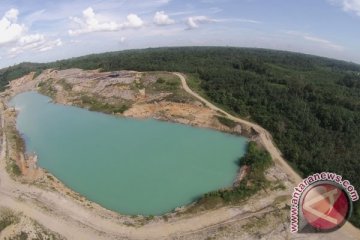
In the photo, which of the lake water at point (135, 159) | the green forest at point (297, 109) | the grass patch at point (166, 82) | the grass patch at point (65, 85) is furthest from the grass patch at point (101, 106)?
the green forest at point (297, 109)

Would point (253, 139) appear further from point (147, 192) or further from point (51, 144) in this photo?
point (51, 144)

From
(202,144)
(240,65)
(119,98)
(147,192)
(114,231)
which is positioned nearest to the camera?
(114,231)

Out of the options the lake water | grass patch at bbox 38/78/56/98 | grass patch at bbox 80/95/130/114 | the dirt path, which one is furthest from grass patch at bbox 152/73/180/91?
grass patch at bbox 38/78/56/98

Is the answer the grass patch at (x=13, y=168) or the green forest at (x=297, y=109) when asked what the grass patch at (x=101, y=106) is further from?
the grass patch at (x=13, y=168)

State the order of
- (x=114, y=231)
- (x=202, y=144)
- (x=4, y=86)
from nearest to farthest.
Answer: (x=114, y=231) < (x=202, y=144) < (x=4, y=86)

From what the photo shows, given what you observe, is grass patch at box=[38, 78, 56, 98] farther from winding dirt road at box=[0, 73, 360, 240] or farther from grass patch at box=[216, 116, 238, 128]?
winding dirt road at box=[0, 73, 360, 240]

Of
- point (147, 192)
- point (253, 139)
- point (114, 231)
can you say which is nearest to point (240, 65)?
point (253, 139)
